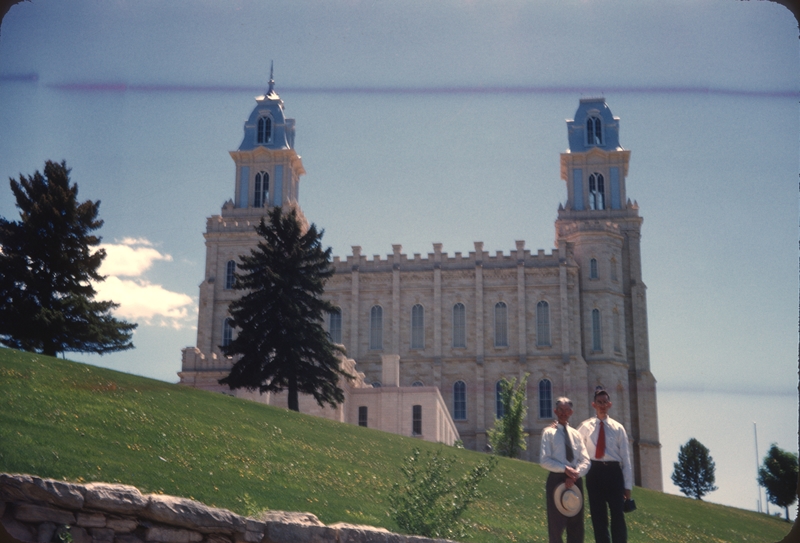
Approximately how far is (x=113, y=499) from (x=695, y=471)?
154 ft

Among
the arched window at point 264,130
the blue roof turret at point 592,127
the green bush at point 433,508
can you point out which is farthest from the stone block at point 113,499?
the blue roof turret at point 592,127

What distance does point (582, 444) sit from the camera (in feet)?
33.9

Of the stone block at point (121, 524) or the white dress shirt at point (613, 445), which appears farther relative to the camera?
the white dress shirt at point (613, 445)

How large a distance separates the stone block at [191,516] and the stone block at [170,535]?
7 centimetres

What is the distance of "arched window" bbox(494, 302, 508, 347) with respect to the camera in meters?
58.6

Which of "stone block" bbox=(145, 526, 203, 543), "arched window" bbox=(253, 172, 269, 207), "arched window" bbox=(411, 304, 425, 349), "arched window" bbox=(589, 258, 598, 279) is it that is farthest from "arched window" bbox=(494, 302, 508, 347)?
"stone block" bbox=(145, 526, 203, 543)

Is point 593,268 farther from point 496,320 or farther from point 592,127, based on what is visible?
point 592,127

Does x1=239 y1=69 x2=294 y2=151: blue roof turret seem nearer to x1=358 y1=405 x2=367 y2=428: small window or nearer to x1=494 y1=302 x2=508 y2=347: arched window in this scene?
x1=494 y1=302 x2=508 y2=347: arched window

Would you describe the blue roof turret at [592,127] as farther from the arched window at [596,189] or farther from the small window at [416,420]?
the small window at [416,420]

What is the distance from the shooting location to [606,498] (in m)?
10.5

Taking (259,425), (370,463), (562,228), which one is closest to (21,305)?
(259,425)

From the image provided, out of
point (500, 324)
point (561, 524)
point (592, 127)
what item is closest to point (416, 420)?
point (500, 324)

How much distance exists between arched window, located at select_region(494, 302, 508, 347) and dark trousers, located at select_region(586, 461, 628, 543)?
48.1 m

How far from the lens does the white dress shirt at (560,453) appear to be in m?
10.1
